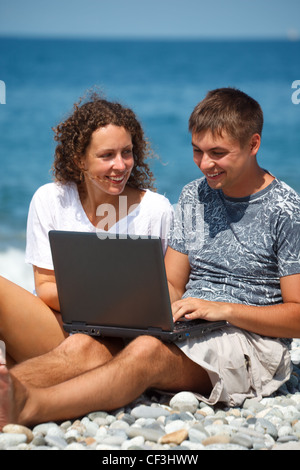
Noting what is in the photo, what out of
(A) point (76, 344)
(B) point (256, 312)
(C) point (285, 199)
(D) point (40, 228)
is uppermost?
(C) point (285, 199)

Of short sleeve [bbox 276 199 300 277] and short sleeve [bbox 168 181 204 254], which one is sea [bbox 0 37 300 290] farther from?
short sleeve [bbox 276 199 300 277]

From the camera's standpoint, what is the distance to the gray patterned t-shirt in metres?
3.30

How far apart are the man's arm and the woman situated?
0.78 metres

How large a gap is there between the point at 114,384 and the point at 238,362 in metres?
0.63

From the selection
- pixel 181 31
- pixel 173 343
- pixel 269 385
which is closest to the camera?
pixel 173 343

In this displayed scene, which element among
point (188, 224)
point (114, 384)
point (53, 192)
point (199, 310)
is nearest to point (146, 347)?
point (114, 384)

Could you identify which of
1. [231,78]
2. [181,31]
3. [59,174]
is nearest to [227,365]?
[59,174]

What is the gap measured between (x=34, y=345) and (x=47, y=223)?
69 cm

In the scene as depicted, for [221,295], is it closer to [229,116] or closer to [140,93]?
[229,116]

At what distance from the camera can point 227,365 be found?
10.5ft

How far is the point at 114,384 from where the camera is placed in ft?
9.51

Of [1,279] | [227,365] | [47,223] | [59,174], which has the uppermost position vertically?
[59,174]

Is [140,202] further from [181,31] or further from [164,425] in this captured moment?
[181,31]

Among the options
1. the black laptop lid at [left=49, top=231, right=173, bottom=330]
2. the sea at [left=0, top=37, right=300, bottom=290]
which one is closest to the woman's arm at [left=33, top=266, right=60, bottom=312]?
the black laptop lid at [left=49, top=231, right=173, bottom=330]
